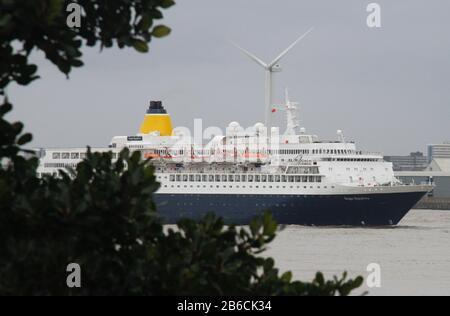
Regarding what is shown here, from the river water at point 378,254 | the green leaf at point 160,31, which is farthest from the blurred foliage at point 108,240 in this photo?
the river water at point 378,254

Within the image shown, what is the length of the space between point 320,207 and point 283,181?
9.91 ft

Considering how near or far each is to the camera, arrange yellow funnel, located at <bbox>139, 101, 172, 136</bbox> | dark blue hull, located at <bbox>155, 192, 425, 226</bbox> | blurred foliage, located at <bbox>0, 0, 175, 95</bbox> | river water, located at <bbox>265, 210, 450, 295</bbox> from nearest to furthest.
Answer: blurred foliage, located at <bbox>0, 0, 175, 95</bbox> → river water, located at <bbox>265, 210, 450, 295</bbox> → dark blue hull, located at <bbox>155, 192, 425, 226</bbox> → yellow funnel, located at <bbox>139, 101, 172, 136</bbox>

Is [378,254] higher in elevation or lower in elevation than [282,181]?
lower

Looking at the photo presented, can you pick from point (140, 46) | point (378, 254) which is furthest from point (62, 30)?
point (378, 254)

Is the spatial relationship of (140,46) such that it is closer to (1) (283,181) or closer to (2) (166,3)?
(2) (166,3)

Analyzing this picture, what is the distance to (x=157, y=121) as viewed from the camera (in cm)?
8325

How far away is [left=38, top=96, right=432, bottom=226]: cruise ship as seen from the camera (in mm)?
66750

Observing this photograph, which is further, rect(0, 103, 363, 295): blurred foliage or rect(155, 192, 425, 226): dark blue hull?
rect(155, 192, 425, 226): dark blue hull

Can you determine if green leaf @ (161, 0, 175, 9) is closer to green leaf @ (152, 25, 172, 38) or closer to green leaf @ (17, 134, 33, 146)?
green leaf @ (152, 25, 172, 38)

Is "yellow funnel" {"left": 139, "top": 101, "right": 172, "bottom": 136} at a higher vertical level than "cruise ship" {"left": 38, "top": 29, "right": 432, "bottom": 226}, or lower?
higher

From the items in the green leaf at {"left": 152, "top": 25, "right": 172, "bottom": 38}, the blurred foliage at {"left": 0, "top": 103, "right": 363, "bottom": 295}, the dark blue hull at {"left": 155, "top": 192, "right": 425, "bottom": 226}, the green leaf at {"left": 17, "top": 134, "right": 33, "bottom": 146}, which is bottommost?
the blurred foliage at {"left": 0, "top": 103, "right": 363, "bottom": 295}

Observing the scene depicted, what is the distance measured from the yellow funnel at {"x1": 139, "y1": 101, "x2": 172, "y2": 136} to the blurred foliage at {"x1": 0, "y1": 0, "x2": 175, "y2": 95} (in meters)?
72.3

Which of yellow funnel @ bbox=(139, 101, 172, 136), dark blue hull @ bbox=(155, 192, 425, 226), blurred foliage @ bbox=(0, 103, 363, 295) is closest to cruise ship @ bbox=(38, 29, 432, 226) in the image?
dark blue hull @ bbox=(155, 192, 425, 226)

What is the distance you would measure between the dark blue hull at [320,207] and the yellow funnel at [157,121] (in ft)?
49.9
